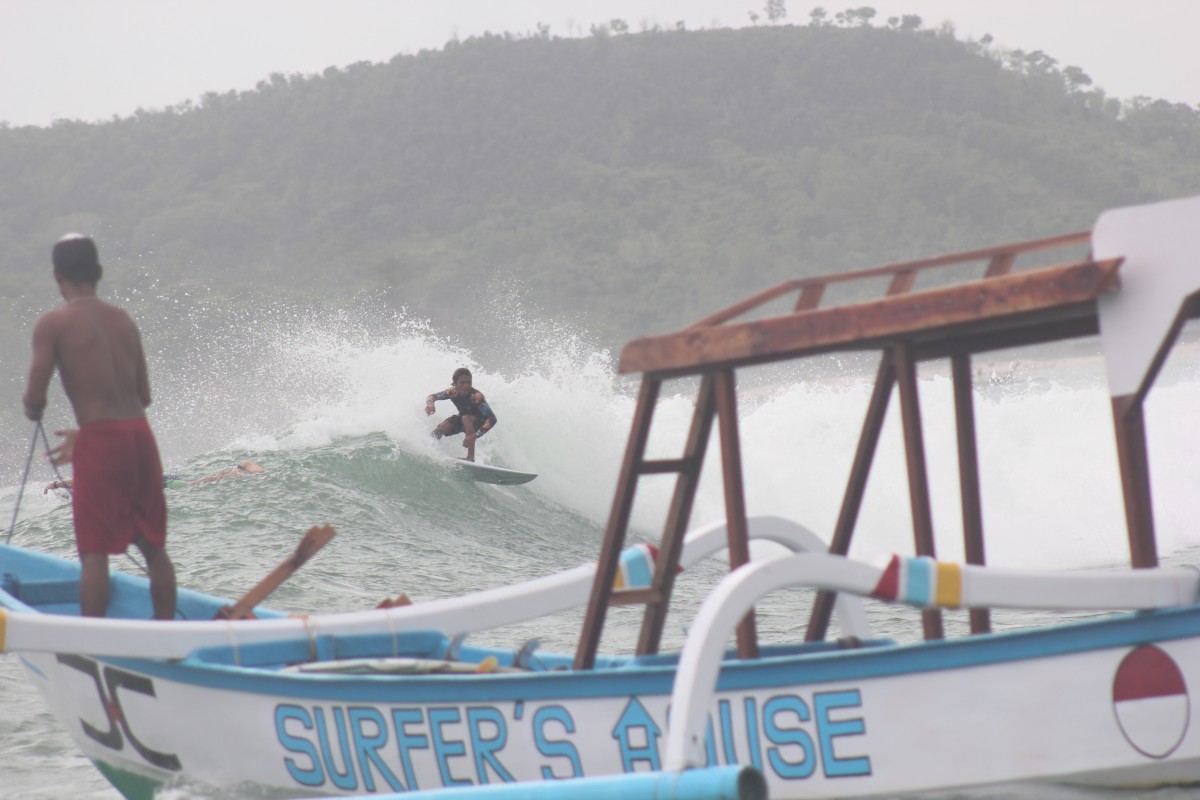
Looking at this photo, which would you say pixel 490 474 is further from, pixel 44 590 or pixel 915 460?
pixel 915 460

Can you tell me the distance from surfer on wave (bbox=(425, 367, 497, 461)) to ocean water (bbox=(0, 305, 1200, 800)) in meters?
0.40

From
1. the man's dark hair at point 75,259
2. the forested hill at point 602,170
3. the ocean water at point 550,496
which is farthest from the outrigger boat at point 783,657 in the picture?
the forested hill at point 602,170

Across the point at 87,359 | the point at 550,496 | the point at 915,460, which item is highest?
the point at 87,359

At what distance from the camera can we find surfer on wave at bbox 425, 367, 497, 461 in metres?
14.8

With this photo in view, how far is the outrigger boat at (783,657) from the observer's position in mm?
3859

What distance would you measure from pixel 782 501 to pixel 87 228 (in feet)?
229

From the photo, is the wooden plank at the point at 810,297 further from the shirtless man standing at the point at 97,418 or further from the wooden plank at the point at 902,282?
the shirtless man standing at the point at 97,418

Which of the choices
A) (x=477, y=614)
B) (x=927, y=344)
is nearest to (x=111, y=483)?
(x=477, y=614)

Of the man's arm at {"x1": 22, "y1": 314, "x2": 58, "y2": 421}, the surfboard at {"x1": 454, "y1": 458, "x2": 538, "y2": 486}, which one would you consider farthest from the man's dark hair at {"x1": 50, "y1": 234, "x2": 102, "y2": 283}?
the surfboard at {"x1": 454, "y1": 458, "x2": 538, "y2": 486}

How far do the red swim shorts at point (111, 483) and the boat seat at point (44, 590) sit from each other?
1.24 metres

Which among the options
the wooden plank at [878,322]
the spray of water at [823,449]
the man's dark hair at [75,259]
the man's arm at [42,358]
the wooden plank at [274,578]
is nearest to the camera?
the wooden plank at [878,322]

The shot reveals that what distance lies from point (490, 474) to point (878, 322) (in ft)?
39.2

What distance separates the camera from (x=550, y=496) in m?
16.7

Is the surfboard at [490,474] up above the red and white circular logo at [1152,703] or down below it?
below
